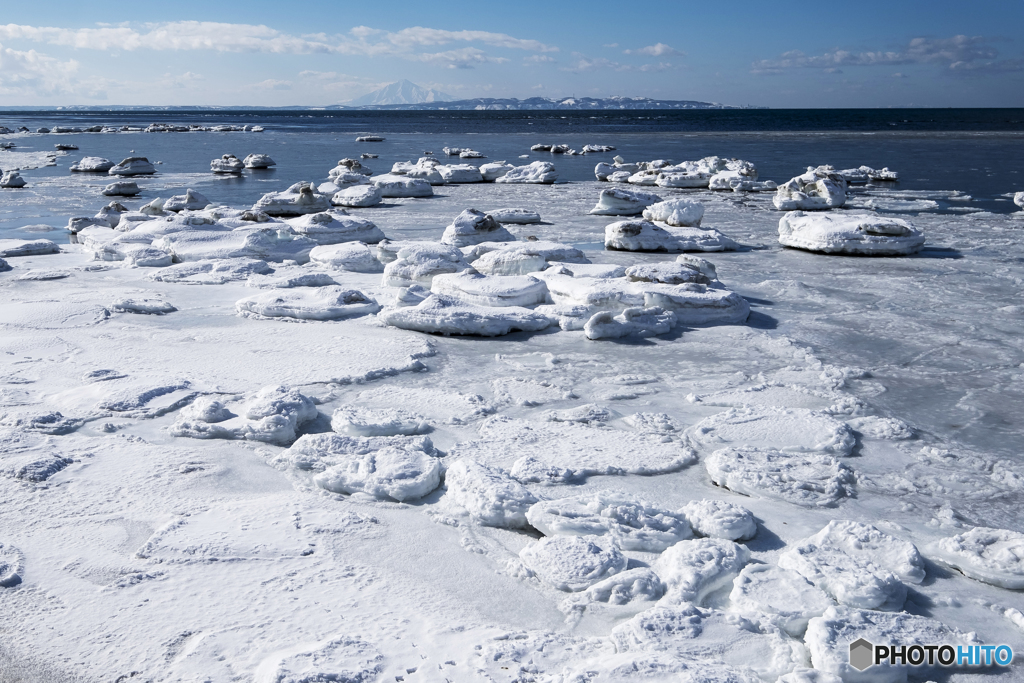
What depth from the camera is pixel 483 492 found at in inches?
121

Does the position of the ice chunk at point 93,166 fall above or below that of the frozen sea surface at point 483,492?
above

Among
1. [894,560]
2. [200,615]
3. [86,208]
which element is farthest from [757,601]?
[86,208]

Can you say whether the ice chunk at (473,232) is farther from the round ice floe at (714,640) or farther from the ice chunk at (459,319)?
the round ice floe at (714,640)

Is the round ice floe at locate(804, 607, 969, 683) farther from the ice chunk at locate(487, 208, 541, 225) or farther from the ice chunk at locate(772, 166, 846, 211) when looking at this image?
the ice chunk at locate(772, 166, 846, 211)

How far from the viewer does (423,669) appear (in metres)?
2.19

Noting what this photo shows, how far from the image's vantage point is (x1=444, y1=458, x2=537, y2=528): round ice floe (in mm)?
2980

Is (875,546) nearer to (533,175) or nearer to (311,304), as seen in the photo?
(311,304)

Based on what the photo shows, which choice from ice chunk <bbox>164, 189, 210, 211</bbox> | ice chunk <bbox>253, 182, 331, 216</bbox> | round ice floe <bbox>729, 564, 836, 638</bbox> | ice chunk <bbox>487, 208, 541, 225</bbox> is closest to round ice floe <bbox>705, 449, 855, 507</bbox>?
round ice floe <bbox>729, 564, 836, 638</bbox>

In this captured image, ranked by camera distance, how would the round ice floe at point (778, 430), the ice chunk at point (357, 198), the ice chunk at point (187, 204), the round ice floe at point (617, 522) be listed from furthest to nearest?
the ice chunk at point (357, 198) → the ice chunk at point (187, 204) → the round ice floe at point (778, 430) → the round ice floe at point (617, 522)

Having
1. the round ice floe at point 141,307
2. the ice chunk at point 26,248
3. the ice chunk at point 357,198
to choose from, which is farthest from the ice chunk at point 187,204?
the round ice floe at point 141,307

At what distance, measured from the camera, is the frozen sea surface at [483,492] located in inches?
90.9

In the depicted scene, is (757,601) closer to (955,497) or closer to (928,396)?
(955,497)

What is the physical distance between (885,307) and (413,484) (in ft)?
16.7

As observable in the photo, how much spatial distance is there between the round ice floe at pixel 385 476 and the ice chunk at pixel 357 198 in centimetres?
1135
